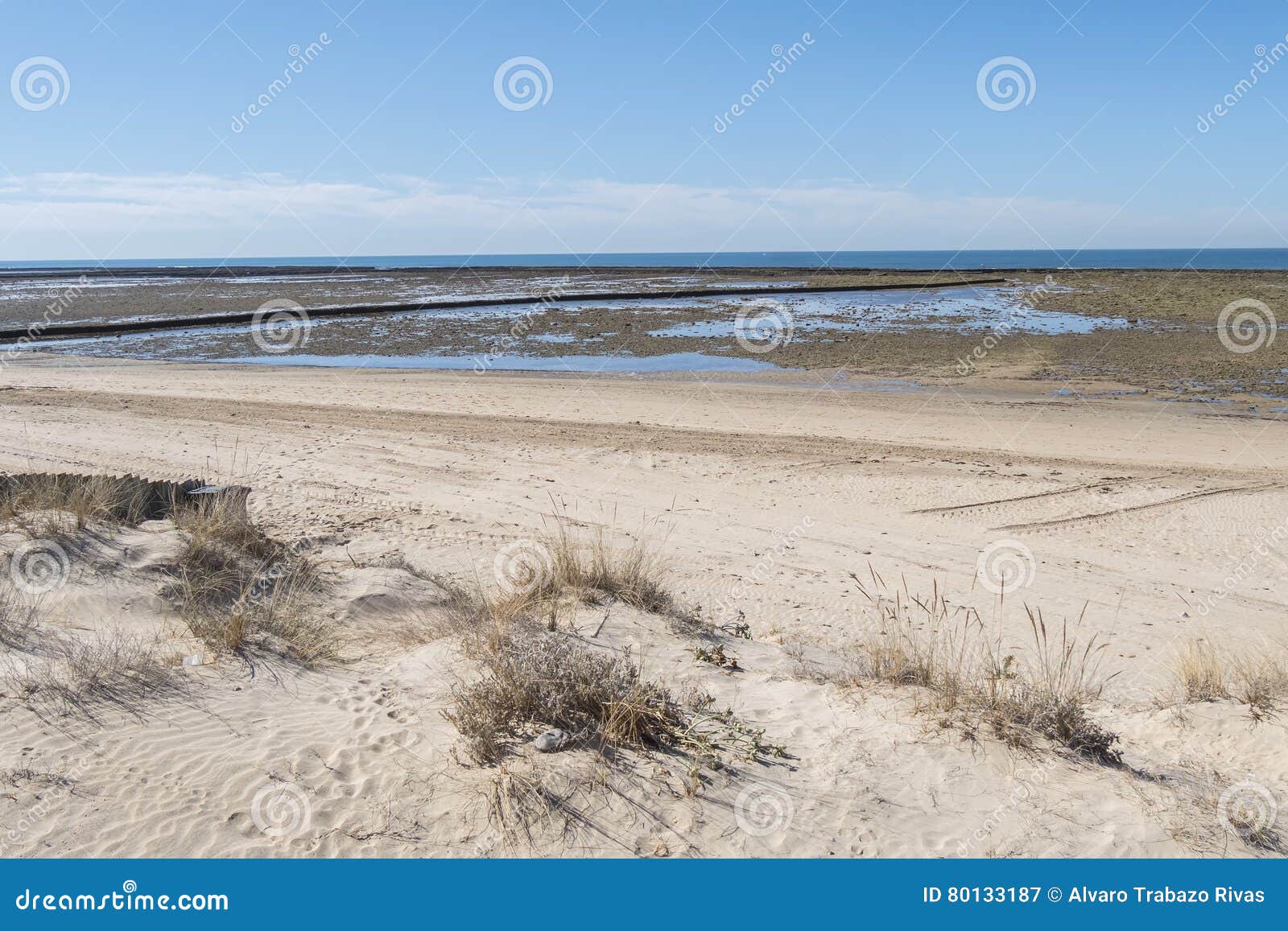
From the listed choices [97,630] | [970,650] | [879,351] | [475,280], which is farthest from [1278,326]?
[475,280]

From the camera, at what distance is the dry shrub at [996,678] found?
4914 mm

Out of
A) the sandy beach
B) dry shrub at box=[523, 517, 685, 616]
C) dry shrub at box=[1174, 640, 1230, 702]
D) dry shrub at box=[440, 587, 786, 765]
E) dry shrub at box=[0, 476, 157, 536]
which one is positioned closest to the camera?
the sandy beach

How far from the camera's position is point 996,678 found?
5.14 m

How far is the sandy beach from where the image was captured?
4.19 metres

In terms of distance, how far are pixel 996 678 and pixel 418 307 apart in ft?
125

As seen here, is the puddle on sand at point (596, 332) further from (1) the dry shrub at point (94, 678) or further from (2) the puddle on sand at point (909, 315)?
(1) the dry shrub at point (94, 678)

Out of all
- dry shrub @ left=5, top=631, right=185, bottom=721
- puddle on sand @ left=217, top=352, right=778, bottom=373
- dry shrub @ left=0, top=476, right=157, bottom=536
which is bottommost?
dry shrub @ left=5, top=631, right=185, bottom=721

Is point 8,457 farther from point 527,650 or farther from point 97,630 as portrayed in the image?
point 527,650

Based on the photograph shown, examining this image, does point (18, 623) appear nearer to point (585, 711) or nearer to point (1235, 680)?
point (585, 711)

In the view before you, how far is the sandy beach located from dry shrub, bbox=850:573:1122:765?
0.06m

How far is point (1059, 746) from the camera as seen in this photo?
4852 mm

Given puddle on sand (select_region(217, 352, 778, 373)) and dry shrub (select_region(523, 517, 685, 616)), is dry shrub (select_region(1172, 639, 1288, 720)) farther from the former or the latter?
puddle on sand (select_region(217, 352, 778, 373))

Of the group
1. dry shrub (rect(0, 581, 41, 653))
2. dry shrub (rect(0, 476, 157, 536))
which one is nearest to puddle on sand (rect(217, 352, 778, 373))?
dry shrub (rect(0, 476, 157, 536))

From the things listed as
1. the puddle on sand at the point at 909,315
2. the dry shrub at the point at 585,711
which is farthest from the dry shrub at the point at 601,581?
the puddle on sand at the point at 909,315
